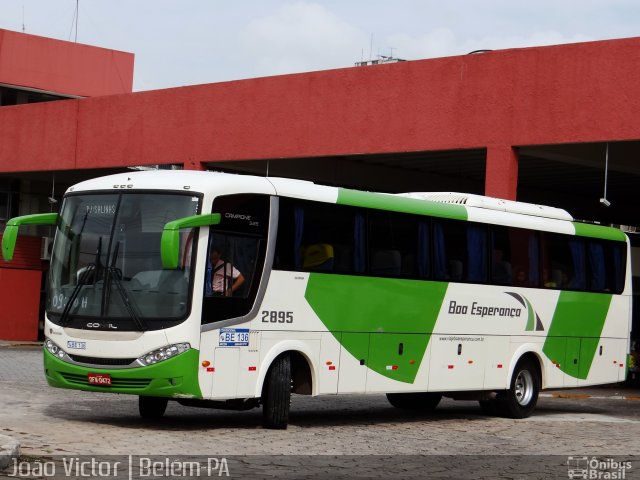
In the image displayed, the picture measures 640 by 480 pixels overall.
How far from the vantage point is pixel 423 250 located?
54.4 ft

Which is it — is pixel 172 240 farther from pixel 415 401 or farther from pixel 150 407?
pixel 415 401

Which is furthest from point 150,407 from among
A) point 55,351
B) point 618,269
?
point 618,269

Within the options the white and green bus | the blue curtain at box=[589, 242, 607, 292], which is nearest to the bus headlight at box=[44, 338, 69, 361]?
the white and green bus

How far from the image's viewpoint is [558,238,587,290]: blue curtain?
19516 millimetres

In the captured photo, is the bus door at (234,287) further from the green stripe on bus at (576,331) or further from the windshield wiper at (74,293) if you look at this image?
the green stripe on bus at (576,331)

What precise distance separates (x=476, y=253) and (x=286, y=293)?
4.08 meters

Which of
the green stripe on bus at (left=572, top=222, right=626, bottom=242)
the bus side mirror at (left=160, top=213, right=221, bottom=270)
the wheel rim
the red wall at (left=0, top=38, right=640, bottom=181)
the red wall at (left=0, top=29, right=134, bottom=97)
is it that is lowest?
the wheel rim

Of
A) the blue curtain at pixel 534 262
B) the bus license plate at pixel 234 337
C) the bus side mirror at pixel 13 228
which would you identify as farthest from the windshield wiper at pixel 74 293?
the blue curtain at pixel 534 262

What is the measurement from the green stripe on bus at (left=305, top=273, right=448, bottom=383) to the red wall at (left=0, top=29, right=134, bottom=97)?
2786 cm

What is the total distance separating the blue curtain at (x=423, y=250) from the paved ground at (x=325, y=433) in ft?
6.88

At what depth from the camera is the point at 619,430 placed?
55.0 feet

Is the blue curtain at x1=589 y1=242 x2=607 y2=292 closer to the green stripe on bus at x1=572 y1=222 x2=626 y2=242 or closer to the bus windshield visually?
the green stripe on bus at x1=572 y1=222 x2=626 y2=242

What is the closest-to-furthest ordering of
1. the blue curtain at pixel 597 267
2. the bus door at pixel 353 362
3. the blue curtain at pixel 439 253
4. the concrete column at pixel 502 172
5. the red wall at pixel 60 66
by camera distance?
1. the bus door at pixel 353 362
2. the blue curtain at pixel 439 253
3. the blue curtain at pixel 597 267
4. the concrete column at pixel 502 172
5. the red wall at pixel 60 66

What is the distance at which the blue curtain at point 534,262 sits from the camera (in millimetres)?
18656
